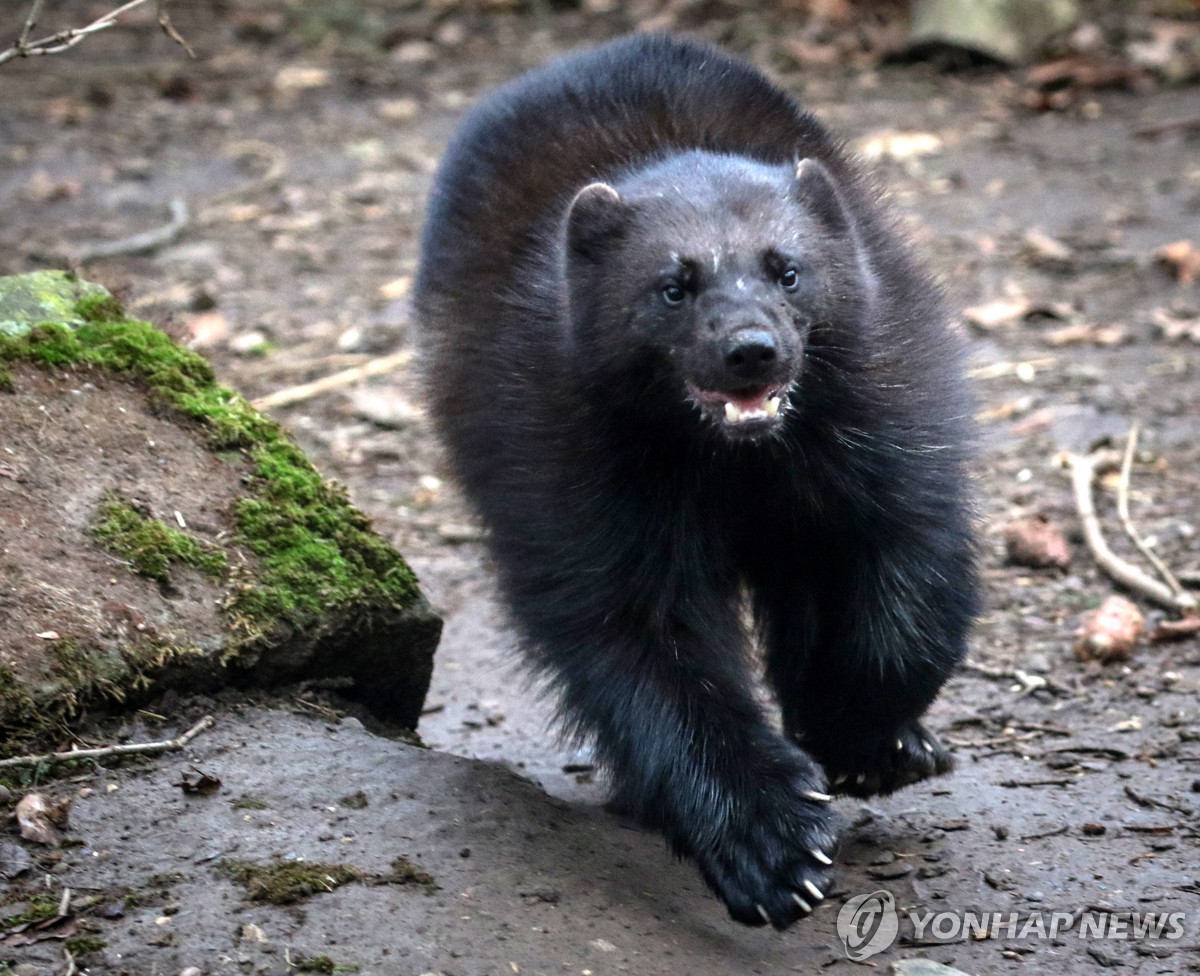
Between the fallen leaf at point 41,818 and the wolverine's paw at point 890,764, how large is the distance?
1981 mm

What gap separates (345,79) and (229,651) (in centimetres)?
1013

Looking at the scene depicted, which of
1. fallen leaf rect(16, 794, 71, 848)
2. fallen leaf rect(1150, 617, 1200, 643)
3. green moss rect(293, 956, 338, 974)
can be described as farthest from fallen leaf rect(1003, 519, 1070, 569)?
fallen leaf rect(16, 794, 71, 848)

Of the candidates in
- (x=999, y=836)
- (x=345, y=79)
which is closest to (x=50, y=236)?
(x=345, y=79)

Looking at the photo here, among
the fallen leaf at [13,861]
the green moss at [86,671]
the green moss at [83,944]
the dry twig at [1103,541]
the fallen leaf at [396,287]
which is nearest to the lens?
the green moss at [83,944]

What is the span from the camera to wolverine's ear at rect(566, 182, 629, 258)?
3.64 m

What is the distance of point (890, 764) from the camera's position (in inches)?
162

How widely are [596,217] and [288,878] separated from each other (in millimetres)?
1671

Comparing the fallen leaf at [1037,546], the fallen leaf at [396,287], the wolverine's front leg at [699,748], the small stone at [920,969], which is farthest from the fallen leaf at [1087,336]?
the small stone at [920,969]

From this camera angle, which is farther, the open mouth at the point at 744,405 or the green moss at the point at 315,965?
the open mouth at the point at 744,405

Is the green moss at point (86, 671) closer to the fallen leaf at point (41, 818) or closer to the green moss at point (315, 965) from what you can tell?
the fallen leaf at point (41, 818)

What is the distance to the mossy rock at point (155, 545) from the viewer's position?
352cm

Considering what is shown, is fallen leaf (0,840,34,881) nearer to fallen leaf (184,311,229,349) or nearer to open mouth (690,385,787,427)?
open mouth (690,385,787,427)

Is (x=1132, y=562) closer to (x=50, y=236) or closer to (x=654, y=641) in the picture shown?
(x=654, y=641)

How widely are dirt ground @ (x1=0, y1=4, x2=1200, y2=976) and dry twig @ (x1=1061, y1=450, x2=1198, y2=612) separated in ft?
0.28
